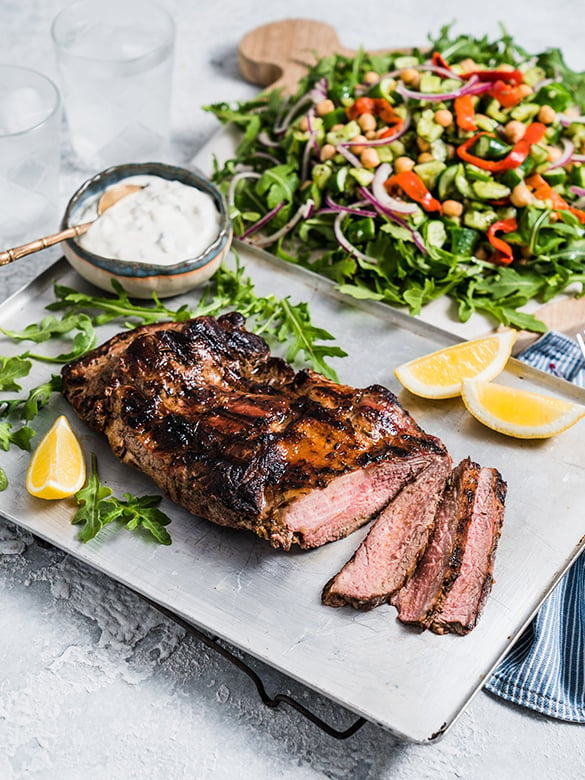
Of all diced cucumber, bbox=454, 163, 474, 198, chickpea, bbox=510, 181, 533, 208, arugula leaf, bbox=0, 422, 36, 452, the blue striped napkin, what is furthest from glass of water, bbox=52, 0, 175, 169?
the blue striped napkin

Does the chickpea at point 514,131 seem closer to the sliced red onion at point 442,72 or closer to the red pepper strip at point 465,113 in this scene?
the red pepper strip at point 465,113

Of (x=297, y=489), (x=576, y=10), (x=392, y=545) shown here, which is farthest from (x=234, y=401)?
(x=576, y=10)

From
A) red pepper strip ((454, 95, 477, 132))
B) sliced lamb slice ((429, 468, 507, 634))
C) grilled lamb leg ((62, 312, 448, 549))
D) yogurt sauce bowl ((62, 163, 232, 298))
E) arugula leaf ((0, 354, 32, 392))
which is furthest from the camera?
red pepper strip ((454, 95, 477, 132))

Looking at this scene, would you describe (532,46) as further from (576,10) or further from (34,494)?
(34,494)

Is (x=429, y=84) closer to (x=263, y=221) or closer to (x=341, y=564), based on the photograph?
(x=263, y=221)

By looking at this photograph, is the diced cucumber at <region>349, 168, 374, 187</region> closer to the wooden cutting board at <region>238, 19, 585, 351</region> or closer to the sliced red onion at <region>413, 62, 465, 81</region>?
the sliced red onion at <region>413, 62, 465, 81</region>

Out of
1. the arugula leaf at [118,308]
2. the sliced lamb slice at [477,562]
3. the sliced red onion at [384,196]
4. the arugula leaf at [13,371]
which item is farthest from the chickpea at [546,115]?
the arugula leaf at [13,371]
